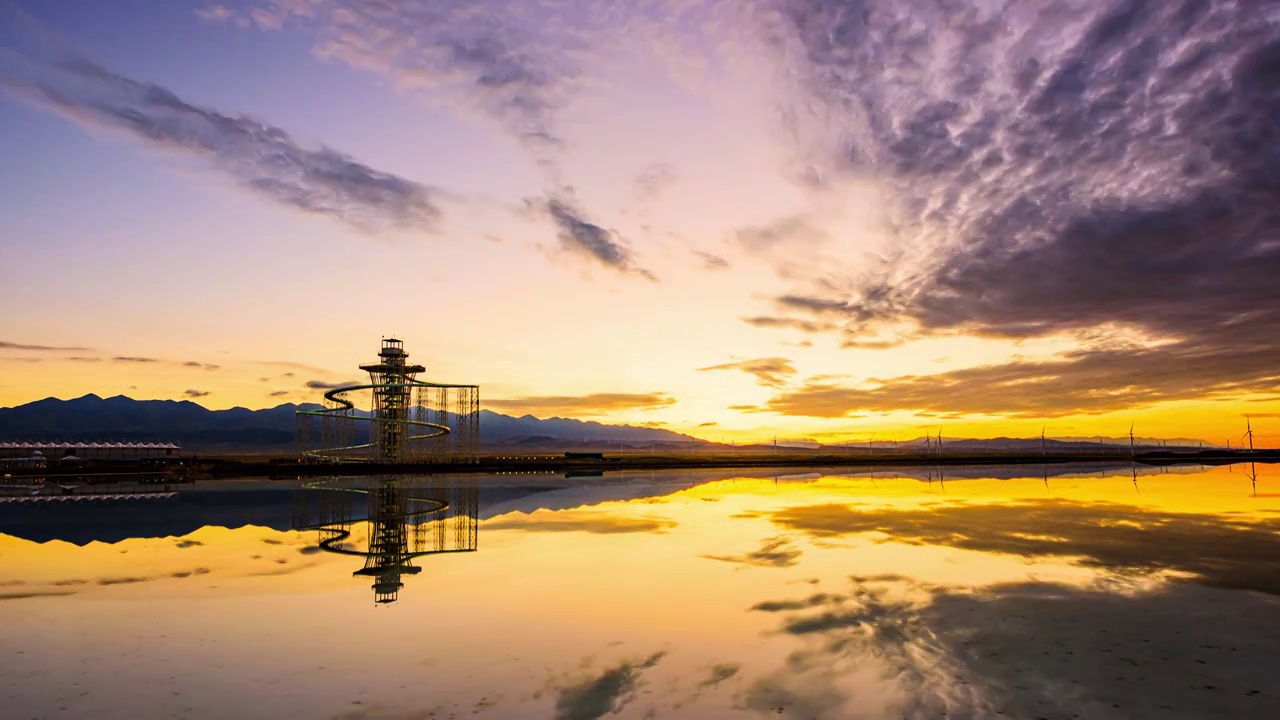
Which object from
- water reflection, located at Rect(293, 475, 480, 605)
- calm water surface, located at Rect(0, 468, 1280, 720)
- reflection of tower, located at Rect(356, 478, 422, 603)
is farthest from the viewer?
water reflection, located at Rect(293, 475, 480, 605)

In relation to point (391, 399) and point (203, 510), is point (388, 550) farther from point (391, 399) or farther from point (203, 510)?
point (391, 399)

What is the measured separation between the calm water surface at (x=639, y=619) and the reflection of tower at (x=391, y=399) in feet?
230

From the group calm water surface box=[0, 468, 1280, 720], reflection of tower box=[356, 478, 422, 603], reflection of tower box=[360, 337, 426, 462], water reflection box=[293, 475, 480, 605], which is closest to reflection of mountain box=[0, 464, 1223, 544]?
calm water surface box=[0, 468, 1280, 720]

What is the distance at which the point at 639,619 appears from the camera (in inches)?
699

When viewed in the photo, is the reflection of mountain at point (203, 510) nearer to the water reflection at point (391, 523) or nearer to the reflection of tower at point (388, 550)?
the water reflection at point (391, 523)

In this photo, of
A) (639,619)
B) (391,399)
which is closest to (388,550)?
(639,619)

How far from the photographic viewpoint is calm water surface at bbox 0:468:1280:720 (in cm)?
1230

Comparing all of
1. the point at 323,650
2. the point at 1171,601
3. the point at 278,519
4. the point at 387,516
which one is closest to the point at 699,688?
the point at 323,650

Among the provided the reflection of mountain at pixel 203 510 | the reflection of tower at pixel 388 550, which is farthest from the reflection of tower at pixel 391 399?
the reflection of tower at pixel 388 550

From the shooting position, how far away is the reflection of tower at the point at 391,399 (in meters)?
107

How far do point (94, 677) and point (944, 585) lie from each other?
21081 millimetres

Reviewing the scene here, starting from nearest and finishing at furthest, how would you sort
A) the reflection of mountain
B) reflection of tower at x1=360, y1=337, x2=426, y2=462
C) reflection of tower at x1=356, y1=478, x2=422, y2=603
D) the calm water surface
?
the calm water surface → reflection of tower at x1=356, y1=478, x2=422, y2=603 → the reflection of mountain → reflection of tower at x1=360, y1=337, x2=426, y2=462

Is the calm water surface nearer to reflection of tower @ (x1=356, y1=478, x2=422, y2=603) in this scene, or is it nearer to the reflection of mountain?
reflection of tower @ (x1=356, y1=478, x2=422, y2=603)

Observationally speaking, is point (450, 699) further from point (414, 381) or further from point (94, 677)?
point (414, 381)
